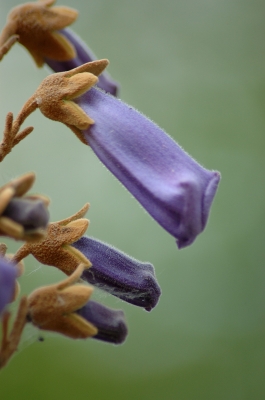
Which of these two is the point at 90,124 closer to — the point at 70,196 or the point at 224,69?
the point at 70,196

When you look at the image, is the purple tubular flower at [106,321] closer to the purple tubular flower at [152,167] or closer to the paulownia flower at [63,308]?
the paulownia flower at [63,308]

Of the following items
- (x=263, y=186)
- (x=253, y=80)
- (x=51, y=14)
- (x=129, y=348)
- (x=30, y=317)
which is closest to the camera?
(x=30, y=317)

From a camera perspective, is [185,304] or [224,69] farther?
[224,69]

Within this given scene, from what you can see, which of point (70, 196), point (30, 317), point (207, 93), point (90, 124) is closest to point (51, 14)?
point (90, 124)

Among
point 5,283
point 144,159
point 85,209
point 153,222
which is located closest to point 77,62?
point 85,209

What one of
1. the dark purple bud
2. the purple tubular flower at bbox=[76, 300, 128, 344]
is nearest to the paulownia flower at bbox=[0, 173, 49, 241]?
the dark purple bud

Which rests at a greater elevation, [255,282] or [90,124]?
[255,282]

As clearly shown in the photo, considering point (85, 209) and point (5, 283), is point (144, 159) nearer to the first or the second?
point (85, 209)
